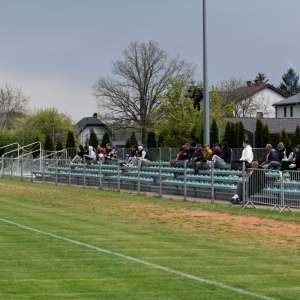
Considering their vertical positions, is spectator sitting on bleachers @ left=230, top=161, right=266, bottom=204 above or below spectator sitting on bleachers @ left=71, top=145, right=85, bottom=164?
below

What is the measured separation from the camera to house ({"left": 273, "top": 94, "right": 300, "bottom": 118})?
257ft

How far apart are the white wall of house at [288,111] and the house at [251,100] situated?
6.00ft

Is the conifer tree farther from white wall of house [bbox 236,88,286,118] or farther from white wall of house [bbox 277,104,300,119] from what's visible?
white wall of house [bbox 277,104,300,119]

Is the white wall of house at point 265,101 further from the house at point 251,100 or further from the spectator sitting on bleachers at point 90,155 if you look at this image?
the spectator sitting on bleachers at point 90,155

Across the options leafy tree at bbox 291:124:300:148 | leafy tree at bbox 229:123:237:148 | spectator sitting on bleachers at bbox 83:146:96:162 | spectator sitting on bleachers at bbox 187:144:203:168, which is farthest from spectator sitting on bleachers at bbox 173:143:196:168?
leafy tree at bbox 291:124:300:148

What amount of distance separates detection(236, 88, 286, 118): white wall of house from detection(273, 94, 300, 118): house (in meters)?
1.71

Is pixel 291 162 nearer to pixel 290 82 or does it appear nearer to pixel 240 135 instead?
pixel 240 135

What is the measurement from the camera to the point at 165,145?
44375 millimetres

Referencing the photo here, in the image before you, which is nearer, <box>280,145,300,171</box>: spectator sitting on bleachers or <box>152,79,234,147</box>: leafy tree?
<box>280,145,300,171</box>: spectator sitting on bleachers

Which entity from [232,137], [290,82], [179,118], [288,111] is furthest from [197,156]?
[290,82]

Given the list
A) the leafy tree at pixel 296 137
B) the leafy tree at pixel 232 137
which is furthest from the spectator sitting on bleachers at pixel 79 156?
the leafy tree at pixel 296 137

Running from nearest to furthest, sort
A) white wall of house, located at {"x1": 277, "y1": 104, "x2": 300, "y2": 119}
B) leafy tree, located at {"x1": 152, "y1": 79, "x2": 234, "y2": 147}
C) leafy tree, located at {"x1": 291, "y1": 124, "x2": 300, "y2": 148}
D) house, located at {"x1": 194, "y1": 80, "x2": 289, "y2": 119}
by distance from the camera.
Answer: leafy tree, located at {"x1": 291, "y1": 124, "x2": 300, "y2": 148} → leafy tree, located at {"x1": 152, "y1": 79, "x2": 234, "y2": 147} → house, located at {"x1": 194, "y1": 80, "x2": 289, "y2": 119} → white wall of house, located at {"x1": 277, "y1": 104, "x2": 300, "y2": 119}

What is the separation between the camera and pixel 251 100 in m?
76.2

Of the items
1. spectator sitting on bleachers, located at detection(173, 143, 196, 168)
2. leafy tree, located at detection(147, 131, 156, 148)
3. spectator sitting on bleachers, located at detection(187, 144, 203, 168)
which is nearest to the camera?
spectator sitting on bleachers, located at detection(187, 144, 203, 168)
